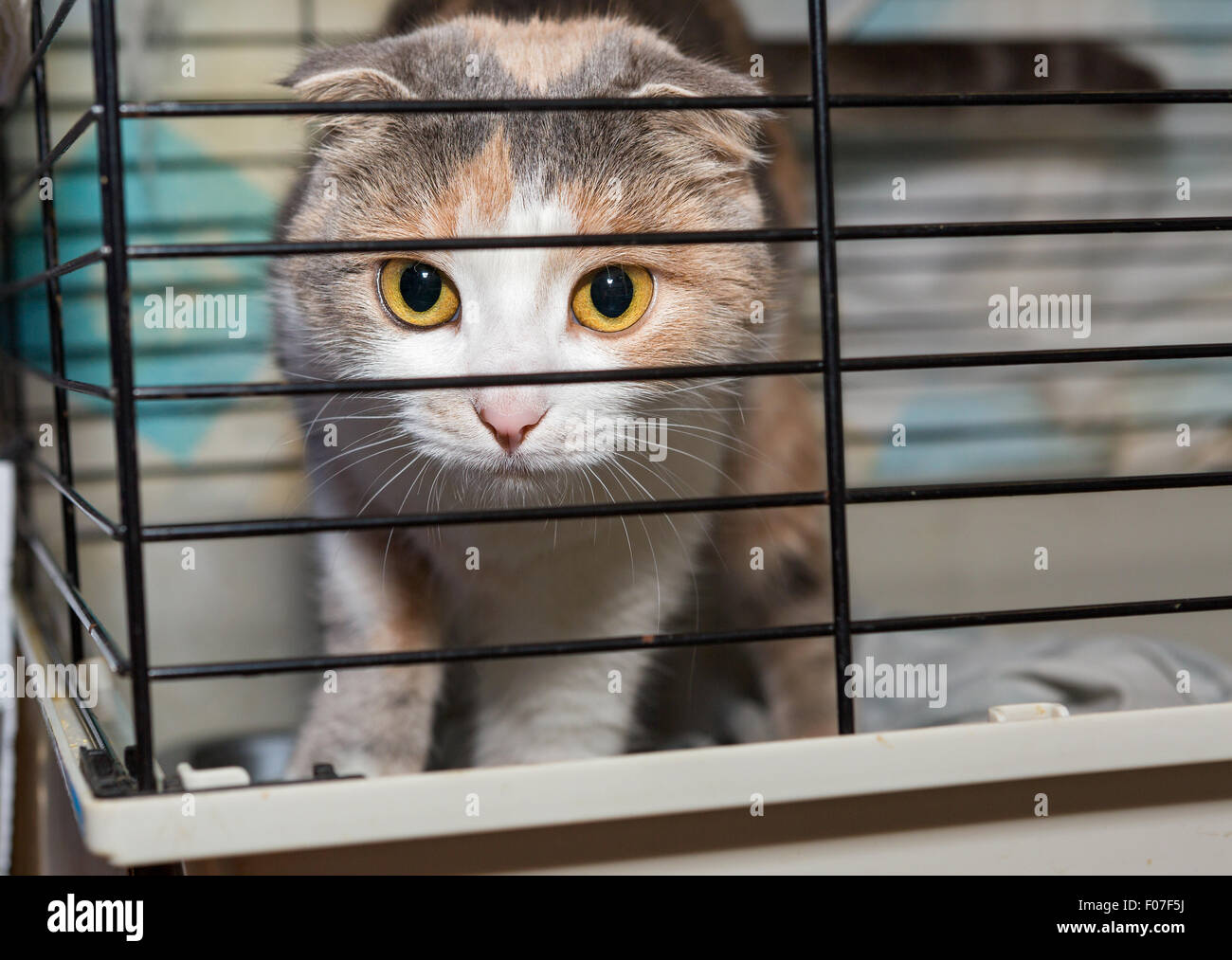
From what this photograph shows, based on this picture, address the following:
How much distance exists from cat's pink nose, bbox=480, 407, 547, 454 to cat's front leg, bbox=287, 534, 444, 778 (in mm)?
314

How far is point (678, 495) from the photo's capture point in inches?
46.7

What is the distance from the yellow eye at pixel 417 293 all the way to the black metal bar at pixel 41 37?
1.07 ft

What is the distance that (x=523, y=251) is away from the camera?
3.14ft

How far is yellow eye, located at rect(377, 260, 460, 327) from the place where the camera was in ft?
3.32

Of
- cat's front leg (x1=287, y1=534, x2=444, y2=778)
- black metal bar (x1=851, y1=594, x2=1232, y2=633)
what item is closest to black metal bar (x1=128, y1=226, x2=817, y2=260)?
black metal bar (x1=851, y1=594, x2=1232, y2=633)

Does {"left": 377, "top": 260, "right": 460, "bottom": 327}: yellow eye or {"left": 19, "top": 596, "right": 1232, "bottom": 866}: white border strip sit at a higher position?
A: {"left": 377, "top": 260, "right": 460, "bottom": 327}: yellow eye

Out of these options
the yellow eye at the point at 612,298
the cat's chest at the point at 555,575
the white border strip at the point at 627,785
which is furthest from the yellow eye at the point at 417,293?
the white border strip at the point at 627,785

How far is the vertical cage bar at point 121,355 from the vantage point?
0.71 meters

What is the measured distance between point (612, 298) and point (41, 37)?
59cm

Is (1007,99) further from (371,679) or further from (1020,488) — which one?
(371,679)

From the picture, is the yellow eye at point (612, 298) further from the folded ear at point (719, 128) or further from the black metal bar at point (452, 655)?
the black metal bar at point (452, 655)

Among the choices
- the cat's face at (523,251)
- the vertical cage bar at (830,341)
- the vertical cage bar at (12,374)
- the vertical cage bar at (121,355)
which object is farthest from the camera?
the vertical cage bar at (12,374)

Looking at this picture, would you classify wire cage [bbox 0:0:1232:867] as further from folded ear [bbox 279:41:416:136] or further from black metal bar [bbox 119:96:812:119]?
folded ear [bbox 279:41:416:136]
